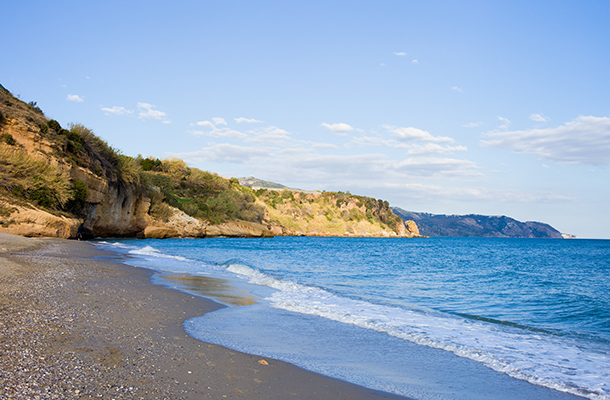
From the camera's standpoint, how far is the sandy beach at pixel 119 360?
3205 millimetres

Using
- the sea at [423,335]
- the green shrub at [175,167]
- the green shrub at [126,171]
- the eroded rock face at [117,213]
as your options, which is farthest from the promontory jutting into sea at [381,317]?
the green shrub at [175,167]

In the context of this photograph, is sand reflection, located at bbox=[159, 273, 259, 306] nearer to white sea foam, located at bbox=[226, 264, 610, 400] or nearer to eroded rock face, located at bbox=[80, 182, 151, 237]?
white sea foam, located at bbox=[226, 264, 610, 400]

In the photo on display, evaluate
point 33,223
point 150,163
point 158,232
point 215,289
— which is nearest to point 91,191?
point 33,223

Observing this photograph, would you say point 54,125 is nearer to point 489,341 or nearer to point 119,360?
point 119,360

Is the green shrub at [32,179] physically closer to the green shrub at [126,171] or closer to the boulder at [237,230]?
the green shrub at [126,171]

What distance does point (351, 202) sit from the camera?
443 feet

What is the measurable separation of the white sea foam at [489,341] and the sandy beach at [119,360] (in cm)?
247

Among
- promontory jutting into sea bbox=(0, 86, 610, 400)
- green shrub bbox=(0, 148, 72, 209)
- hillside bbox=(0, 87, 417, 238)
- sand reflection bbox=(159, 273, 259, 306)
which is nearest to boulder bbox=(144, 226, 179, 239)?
hillside bbox=(0, 87, 417, 238)

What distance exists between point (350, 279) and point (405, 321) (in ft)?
25.1

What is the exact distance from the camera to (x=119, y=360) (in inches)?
154

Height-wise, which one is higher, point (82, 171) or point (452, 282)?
point (82, 171)

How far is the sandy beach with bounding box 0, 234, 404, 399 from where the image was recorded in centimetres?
321

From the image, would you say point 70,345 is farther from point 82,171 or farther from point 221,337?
point 82,171

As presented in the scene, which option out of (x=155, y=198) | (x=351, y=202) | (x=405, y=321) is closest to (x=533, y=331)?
(x=405, y=321)
